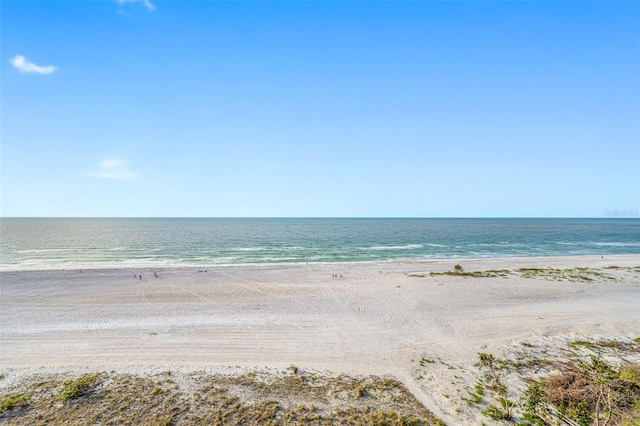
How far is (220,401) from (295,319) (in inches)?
309

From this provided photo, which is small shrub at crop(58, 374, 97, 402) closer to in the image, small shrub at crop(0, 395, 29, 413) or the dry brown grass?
the dry brown grass

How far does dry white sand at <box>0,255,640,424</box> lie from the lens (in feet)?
Result: 40.9

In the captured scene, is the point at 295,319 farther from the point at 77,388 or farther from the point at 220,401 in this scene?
the point at 77,388

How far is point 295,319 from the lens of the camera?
17.1 metres

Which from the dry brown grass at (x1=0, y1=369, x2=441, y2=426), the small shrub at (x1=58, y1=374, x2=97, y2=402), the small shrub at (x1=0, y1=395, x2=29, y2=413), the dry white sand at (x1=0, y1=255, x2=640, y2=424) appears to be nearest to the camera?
the dry brown grass at (x1=0, y1=369, x2=441, y2=426)

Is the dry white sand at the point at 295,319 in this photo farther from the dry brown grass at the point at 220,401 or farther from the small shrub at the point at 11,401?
the small shrub at the point at 11,401

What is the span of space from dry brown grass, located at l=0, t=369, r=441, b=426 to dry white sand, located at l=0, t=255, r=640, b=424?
963mm

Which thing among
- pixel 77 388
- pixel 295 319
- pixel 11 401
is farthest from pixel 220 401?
pixel 295 319

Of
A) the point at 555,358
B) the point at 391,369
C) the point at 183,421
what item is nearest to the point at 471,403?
the point at 391,369

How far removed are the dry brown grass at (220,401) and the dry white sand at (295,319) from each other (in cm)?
96

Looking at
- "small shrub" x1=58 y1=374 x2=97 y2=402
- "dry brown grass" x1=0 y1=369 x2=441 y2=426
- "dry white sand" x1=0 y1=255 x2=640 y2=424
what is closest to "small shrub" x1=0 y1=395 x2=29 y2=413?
"dry brown grass" x1=0 y1=369 x2=441 y2=426

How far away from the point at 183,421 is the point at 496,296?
2164 cm

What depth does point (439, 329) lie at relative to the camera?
52.0 feet

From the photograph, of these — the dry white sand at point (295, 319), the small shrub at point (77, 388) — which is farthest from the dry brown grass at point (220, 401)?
the dry white sand at point (295, 319)
